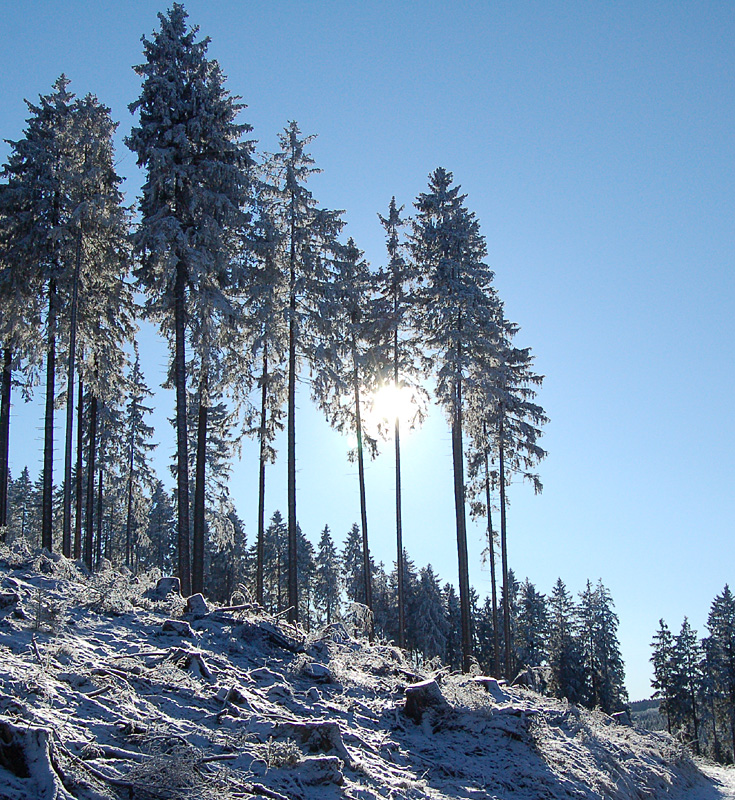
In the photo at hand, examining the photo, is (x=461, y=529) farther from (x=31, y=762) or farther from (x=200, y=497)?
(x=31, y=762)

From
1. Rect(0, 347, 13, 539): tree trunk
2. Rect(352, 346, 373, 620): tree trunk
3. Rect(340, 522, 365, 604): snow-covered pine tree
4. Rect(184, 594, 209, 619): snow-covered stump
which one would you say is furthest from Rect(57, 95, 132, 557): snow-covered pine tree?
Rect(340, 522, 365, 604): snow-covered pine tree

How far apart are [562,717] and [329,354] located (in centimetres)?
1376

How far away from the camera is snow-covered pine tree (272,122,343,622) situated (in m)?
22.3

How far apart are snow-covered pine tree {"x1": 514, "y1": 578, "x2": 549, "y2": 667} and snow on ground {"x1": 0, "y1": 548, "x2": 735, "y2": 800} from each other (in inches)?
1983

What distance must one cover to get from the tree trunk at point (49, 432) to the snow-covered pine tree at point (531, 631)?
48905 mm

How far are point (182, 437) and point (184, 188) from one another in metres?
7.48

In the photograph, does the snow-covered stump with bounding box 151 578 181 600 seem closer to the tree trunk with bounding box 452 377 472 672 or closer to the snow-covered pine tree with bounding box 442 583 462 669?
the tree trunk with bounding box 452 377 472 672

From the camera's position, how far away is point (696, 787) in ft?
44.3

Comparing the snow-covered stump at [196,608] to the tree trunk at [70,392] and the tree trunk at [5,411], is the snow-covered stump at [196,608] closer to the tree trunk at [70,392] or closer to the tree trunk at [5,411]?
the tree trunk at [70,392]

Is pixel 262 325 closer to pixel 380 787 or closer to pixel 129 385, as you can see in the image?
pixel 129 385

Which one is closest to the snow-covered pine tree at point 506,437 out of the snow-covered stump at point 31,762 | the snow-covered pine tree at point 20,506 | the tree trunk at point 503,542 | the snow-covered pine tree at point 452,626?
the tree trunk at point 503,542

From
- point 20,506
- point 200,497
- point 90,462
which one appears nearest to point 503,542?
point 200,497

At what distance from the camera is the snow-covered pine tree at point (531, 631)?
60406mm

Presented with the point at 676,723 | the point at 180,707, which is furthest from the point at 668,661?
the point at 180,707
